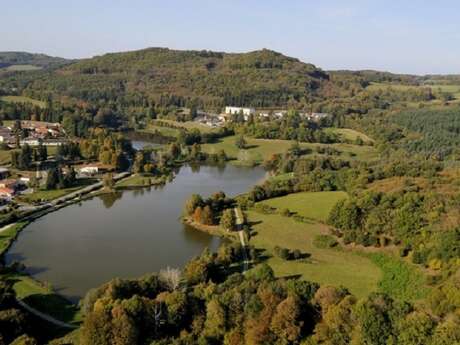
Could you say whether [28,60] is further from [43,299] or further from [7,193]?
[43,299]

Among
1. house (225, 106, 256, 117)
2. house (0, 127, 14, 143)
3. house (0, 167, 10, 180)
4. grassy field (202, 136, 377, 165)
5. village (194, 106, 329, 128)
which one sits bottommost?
house (0, 167, 10, 180)

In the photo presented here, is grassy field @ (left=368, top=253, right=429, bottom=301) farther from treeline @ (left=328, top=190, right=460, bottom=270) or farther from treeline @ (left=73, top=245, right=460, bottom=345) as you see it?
treeline @ (left=73, top=245, right=460, bottom=345)

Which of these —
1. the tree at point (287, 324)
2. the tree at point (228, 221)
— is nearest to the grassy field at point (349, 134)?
the tree at point (228, 221)

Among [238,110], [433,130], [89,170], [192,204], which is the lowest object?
[192,204]

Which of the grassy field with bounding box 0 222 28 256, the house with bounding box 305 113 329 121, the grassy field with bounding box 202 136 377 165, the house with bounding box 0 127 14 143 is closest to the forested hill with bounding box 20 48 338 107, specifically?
the house with bounding box 305 113 329 121

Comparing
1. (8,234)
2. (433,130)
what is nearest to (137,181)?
(8,234)

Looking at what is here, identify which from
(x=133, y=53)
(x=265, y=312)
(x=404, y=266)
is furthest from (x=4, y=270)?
(x=133, y=53)

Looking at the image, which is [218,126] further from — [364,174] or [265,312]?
[265,312]
